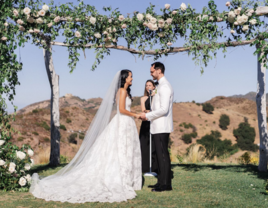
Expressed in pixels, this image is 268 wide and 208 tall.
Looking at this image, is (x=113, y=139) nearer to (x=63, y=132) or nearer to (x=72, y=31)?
(x=72, y=31)

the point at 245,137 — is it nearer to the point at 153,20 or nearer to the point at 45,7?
the point at 153,20

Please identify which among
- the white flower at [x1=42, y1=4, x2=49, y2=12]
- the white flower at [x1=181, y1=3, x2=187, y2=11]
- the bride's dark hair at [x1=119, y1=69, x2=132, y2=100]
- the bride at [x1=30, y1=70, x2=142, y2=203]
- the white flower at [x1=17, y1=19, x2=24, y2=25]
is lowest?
the bride at [x1=30, y1=70, x2=142, y2=203]

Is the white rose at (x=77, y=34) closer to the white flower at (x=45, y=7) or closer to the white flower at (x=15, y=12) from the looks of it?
the white flower at (x=45, y=7)

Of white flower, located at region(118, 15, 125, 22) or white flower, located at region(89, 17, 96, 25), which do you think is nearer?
white flower, located at region(89, 17, 96, 25)

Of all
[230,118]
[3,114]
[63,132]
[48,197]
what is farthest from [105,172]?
[230,118]

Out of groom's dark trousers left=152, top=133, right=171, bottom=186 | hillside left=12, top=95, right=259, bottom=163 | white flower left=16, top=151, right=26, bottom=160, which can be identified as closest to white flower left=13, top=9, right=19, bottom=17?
white flower left=16, top=151, right=26, bottom=160

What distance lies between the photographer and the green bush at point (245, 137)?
149ft

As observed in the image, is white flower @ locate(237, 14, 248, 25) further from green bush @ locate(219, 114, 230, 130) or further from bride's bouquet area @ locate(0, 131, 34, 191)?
green bush @ locate(219, 114, 230, 130)

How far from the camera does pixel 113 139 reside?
686 cm

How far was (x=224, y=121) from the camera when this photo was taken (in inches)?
2153

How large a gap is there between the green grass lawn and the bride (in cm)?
34

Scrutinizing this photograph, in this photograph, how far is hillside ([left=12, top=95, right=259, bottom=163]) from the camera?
36.5 metres

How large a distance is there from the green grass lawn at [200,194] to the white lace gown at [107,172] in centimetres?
25

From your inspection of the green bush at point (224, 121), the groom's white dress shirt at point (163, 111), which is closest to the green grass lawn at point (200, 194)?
the groom's white dress shirt at point (163, 111)
